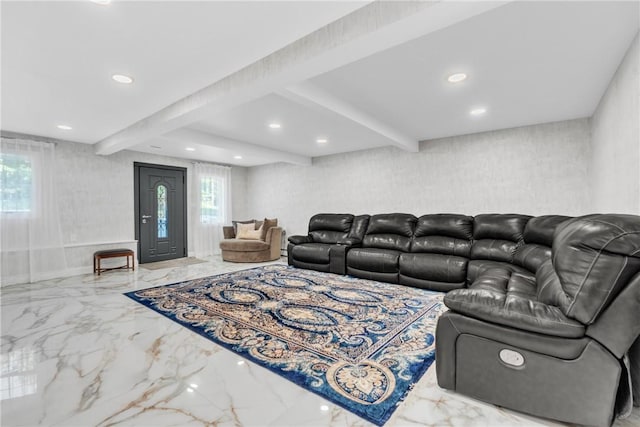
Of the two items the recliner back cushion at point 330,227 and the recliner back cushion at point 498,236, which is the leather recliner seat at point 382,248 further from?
the recliner back cushion at point 498,236

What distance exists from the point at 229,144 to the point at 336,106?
250cm

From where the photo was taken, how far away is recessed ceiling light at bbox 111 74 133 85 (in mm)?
2610

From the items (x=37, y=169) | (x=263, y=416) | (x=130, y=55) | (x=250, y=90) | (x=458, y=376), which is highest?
(x=130, y=55)

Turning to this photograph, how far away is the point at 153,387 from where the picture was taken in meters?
1.75

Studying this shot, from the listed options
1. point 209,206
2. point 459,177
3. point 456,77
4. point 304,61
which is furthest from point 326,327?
point 209,206

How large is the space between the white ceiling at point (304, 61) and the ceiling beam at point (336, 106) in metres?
0.02

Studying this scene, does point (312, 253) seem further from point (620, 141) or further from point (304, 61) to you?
point (620, 141)

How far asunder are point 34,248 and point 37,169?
4.04 feet

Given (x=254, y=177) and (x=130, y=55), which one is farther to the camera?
(x=254, y=177)

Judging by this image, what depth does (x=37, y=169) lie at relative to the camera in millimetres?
4602

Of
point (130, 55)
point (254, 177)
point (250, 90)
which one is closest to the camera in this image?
point (130, 55)

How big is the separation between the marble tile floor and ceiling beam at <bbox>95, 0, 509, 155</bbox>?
2081 millimetres

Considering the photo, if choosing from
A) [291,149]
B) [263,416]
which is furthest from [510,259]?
[291,149]

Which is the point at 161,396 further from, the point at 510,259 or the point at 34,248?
the point at 34,248
